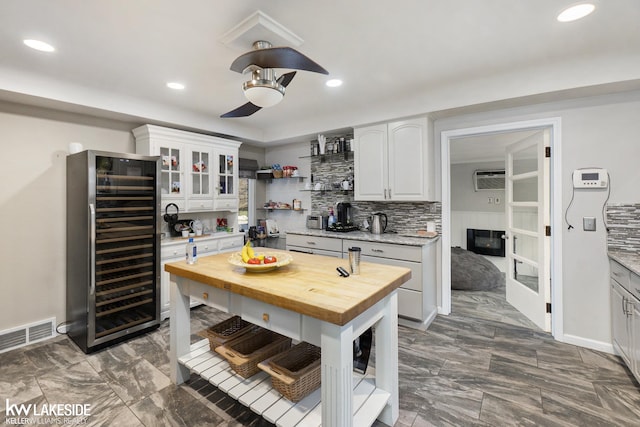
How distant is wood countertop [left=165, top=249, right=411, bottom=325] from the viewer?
1.31 m

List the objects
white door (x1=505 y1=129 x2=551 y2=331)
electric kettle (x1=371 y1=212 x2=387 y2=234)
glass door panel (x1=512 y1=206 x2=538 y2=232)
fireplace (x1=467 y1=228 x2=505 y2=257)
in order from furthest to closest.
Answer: fireplace (x1=467 y1=228 x2=505 y2=257)
electric kettle (x1=371 y1=212 x2=387 y2=234)
glass door panel (x1=512 y1=206 x2=538 y2=232)
white door (x1=505 y1=129 x2=551 y2=331)

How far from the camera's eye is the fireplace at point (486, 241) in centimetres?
656

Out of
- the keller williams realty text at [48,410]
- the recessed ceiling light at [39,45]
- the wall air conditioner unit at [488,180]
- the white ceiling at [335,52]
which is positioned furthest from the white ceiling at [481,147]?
the keller williams realty text at [48,410]

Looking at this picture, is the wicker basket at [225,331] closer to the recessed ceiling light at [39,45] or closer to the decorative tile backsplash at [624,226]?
the recessed ceiling light at [39,45]

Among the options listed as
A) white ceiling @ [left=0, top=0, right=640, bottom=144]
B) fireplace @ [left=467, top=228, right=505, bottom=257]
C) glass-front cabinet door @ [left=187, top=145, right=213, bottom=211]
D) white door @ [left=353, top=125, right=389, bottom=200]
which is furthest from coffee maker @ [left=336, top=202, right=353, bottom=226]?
fireplace @ [left=467, top=228, right=505, bottom=257]

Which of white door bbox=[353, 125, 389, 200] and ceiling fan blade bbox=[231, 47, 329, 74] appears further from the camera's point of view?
white door bbox=[353, 125, 389, 200]

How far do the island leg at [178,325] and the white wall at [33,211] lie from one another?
1.90m

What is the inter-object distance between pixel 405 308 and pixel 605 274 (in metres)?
1.78

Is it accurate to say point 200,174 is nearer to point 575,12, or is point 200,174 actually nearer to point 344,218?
point 344,218

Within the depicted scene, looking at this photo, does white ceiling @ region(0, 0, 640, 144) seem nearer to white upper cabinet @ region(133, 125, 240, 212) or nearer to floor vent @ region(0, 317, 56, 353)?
white upper cabinet @ region(133, 125, 240, 212)

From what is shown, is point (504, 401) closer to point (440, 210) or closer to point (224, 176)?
point (440, 210)

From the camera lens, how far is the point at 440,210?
3.45m

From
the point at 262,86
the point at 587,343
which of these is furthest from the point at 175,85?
the point at 587,343

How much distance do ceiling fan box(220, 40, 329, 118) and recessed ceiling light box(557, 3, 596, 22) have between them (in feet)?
5.02
